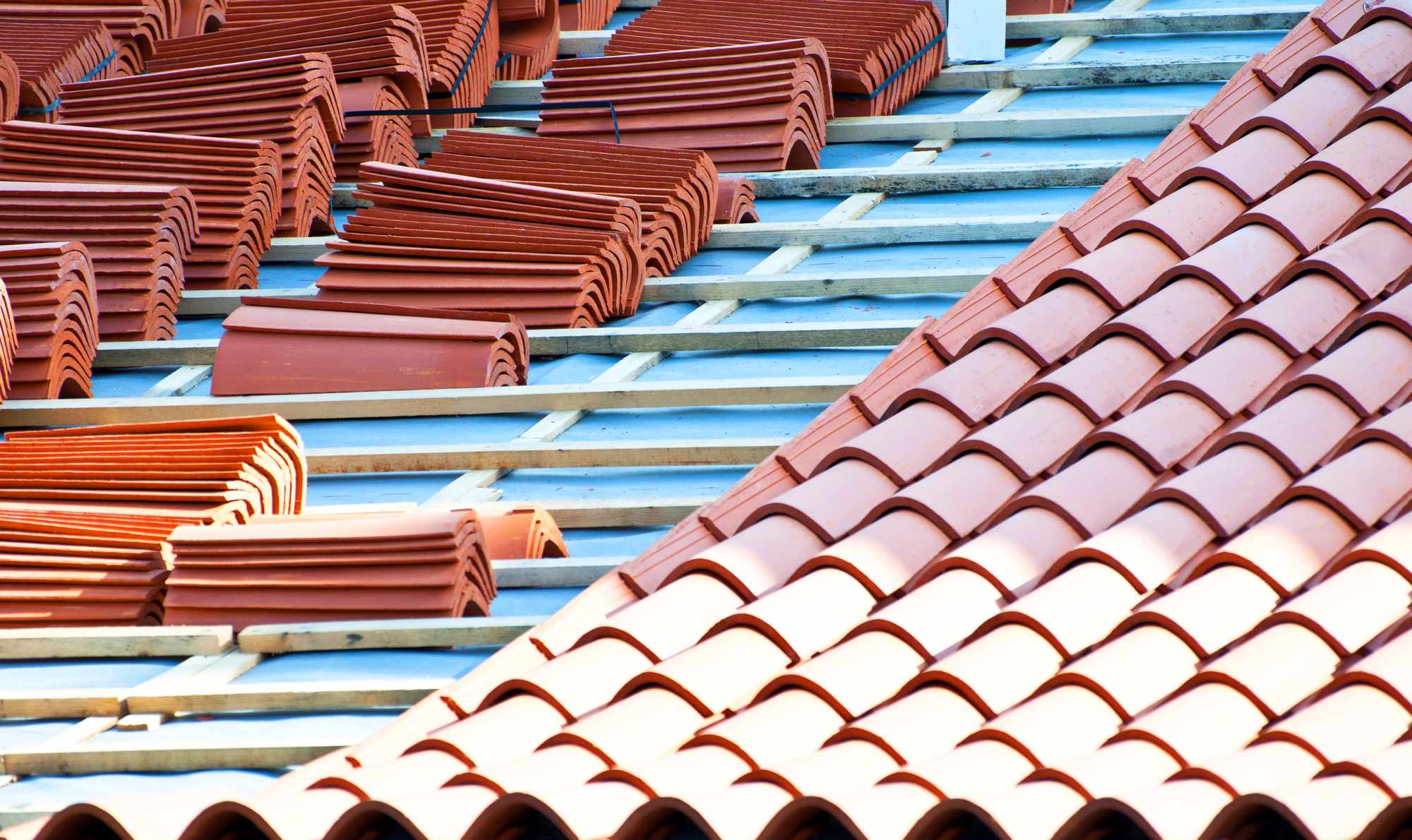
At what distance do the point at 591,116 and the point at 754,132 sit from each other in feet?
3.16

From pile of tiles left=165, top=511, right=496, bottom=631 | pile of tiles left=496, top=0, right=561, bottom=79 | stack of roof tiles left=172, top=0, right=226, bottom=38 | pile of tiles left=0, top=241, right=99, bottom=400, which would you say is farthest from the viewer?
stack of roof tiles left=172, top=0, right=226, bottom=38

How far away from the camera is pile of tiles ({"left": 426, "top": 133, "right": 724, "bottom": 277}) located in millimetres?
9180

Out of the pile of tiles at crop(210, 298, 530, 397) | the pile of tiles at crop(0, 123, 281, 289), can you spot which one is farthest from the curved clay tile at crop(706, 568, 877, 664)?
the pile of tiles at crop(0, 123, 281, 289)

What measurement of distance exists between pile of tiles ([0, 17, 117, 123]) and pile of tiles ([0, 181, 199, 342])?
209 cm

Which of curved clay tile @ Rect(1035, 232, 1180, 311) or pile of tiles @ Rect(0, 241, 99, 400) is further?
pile of tiles @ Rect(0, 241, 99, 400)

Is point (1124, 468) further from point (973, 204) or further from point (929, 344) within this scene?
point (973, 204)

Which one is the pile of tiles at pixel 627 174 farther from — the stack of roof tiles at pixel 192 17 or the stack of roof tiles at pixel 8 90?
the stack of roof tiles at pixel 192 17

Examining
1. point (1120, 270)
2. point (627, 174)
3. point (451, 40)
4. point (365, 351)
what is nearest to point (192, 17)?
point (451, 40)

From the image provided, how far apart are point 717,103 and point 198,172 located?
8.87 feet

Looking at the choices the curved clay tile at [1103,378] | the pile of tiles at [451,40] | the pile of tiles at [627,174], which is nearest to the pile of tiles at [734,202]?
the pile of tiles at [627,174]

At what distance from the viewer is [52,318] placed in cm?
859

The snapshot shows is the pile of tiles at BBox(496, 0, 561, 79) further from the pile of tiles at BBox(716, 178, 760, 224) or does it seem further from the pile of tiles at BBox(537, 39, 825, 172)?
the pile of tiles at BBox(716, 178, 760, 224)

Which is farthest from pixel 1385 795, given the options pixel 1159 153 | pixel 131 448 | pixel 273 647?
pixel 131 448

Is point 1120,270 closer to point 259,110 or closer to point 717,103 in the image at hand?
point 717,103
